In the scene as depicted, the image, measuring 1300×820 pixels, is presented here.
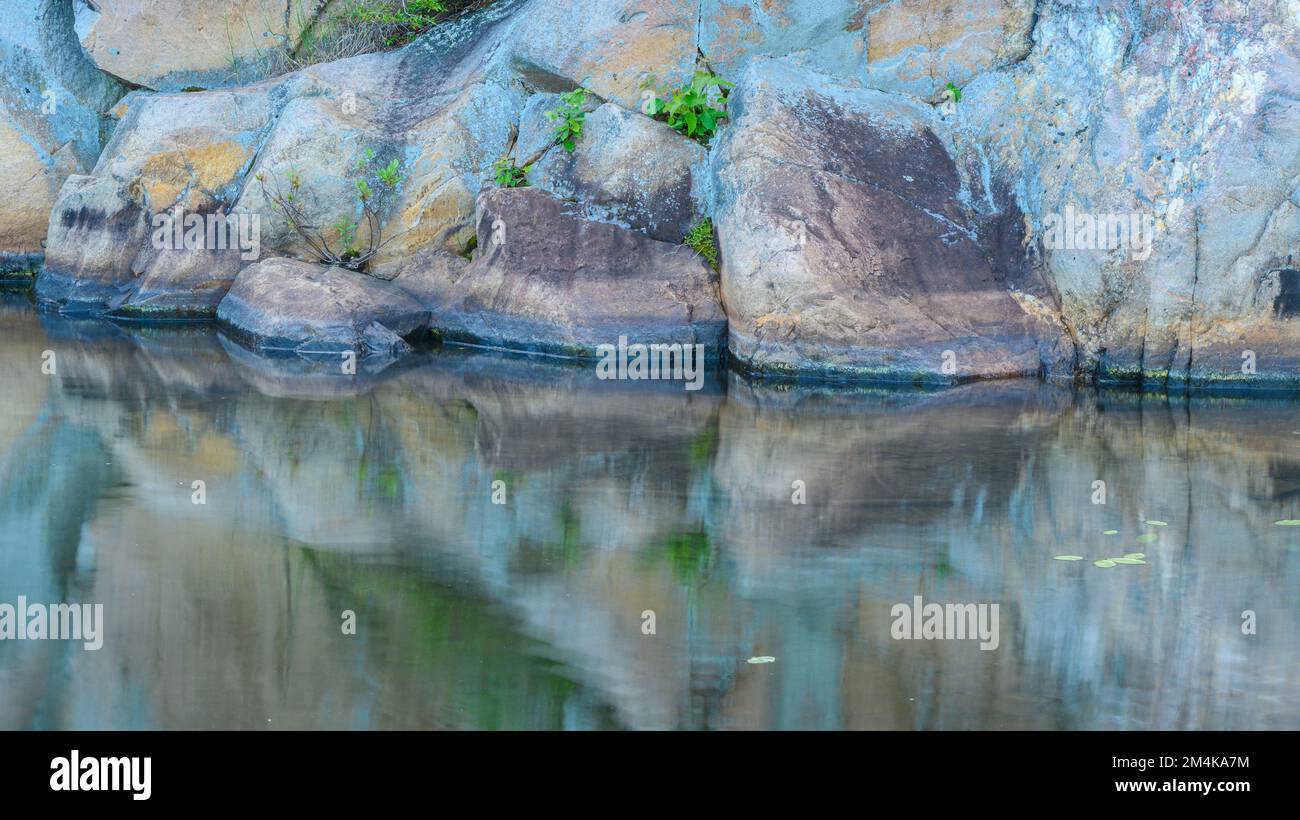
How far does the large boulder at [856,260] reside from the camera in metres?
10.8

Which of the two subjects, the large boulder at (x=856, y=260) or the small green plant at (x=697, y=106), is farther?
the small green plant at (x=697, y=106)

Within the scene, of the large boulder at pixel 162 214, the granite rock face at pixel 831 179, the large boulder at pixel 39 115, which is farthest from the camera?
the large boulder at pixel 39 115

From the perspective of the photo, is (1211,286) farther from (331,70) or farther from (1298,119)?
(331,70)

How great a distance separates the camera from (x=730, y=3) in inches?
489

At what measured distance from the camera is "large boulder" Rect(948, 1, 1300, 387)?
10359 mm

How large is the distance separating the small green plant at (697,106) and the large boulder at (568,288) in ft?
3.74

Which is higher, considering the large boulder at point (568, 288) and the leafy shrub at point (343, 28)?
the leafy shrub at point (343, 28)

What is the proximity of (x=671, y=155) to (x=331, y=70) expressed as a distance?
12.8 ft

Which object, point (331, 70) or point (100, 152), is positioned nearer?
point (331, 70)

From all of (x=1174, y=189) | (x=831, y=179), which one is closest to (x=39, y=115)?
(x=831, y=179)

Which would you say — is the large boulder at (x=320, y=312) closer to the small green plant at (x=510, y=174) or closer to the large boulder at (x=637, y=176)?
the small green plant at (x=510, y=174)

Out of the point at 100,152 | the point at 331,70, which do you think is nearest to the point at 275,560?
the point at 331,70

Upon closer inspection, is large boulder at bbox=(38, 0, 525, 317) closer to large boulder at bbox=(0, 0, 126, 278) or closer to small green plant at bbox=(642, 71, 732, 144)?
large boulder at bbox=(0, 0, 126, 278)

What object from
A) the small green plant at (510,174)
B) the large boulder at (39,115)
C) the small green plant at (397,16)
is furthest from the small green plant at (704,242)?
the large boulder at (39,115)
